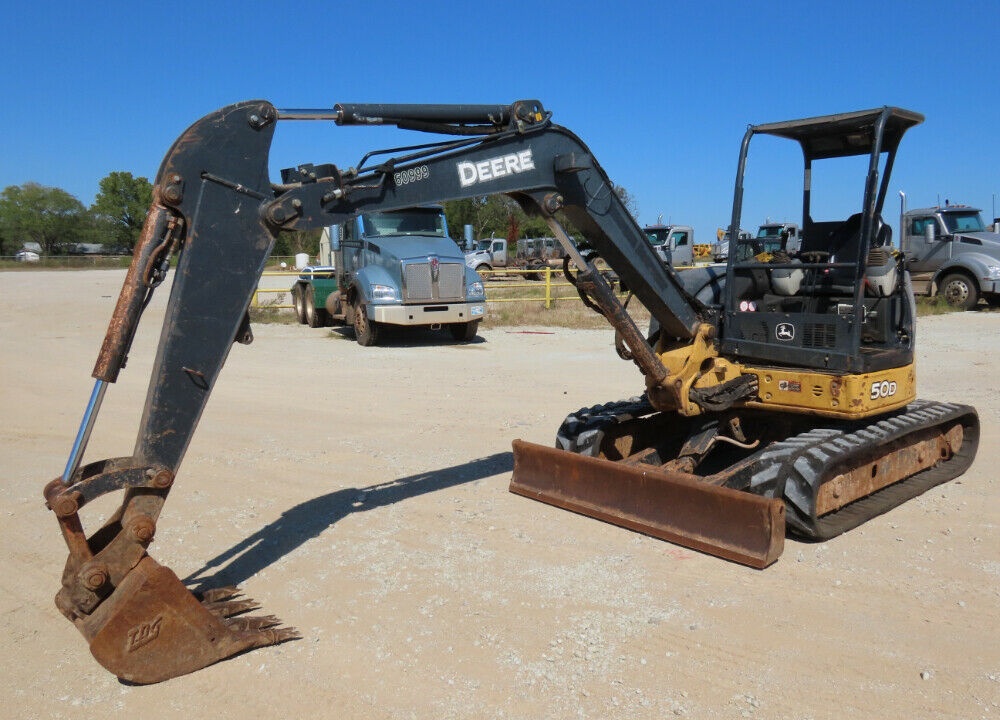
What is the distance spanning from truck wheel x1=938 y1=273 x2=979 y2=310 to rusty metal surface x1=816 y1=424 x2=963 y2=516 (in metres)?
14.9

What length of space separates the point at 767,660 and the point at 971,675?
34.6 inches

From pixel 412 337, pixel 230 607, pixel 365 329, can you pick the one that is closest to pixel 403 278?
pixel 365 329

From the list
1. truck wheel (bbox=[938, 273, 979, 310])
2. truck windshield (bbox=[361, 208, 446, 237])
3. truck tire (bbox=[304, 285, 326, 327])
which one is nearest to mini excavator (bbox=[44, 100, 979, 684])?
truck windshield (bbox=[361, 208, 446, 237])

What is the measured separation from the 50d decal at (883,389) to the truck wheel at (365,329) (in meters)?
11.0

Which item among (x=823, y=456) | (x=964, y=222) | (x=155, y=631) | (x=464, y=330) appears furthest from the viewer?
(x=964, y=222)

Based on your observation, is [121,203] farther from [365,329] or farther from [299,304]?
[365,329]

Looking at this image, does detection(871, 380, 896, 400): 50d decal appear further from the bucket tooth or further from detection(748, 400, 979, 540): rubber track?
the bucket tooth

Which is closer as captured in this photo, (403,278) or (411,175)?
(411,175)

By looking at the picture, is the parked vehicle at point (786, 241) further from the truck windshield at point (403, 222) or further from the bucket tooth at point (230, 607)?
the truck windshield at point (403, 222)

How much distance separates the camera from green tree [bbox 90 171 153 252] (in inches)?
3403

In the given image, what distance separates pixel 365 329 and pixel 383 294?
0.95 m

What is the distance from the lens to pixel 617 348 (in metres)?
6.04

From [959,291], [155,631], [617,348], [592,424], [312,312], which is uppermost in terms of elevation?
[617,348]

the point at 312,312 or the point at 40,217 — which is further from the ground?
the point at 40,217
